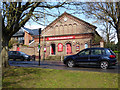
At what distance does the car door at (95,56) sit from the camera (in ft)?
35.7

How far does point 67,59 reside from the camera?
12.1 m

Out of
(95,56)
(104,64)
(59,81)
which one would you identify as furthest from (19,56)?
(59,81)

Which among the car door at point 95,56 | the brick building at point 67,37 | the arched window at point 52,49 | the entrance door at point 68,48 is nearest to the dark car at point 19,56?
the brick building at point 67,37

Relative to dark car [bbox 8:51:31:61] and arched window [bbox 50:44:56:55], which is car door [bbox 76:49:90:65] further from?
arched window [bbox 50:44:56:55]

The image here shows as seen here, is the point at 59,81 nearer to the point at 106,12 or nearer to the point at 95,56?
the point at 95,56

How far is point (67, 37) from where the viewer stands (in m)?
30.2

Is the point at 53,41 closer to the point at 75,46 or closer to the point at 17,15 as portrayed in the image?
the point at 75,46

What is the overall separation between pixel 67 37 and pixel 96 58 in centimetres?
1961

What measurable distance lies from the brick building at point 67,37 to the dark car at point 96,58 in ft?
56.5

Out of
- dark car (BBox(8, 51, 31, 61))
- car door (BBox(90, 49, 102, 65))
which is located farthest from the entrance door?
car door (BBox(90, 49, 102, 65))

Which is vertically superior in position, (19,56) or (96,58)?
(96,58)

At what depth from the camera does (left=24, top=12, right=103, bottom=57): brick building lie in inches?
1138

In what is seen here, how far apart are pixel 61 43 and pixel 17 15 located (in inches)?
881

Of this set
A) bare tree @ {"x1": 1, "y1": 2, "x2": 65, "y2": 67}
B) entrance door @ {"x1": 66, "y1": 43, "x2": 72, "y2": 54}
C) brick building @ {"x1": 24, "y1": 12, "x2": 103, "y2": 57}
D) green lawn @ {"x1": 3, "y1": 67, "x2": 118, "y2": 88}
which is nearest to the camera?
green lawn @ {"x1": 3, "y1": 67, "x2": 118, "y2": 88}
